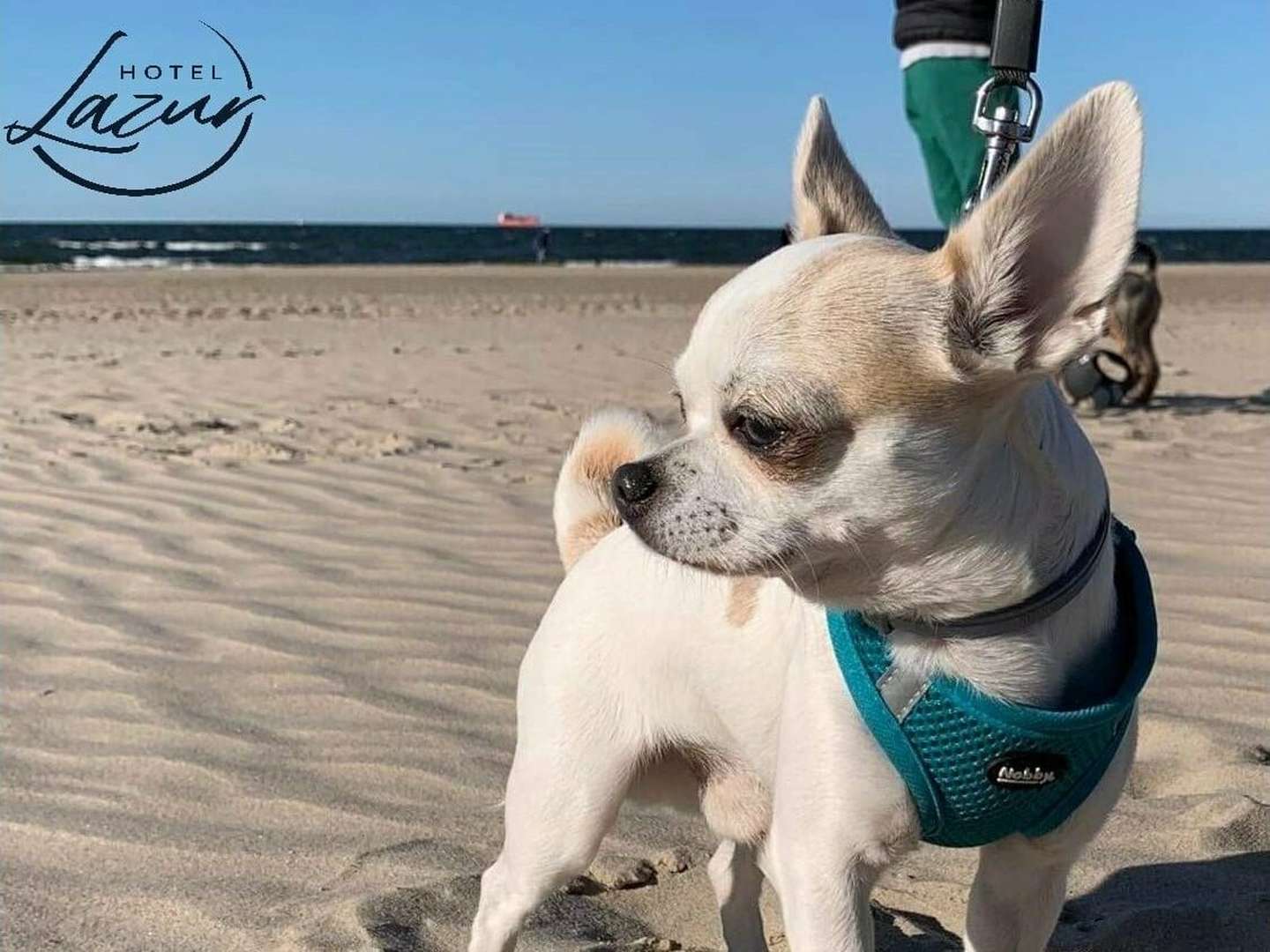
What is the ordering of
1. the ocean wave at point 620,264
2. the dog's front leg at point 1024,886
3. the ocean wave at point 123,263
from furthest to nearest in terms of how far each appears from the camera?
the ocean wave at point 620,264
the ocean wave at point 123,263
the dog's front leg at point 1024,886

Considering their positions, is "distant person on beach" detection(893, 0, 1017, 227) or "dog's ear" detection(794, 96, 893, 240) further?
"distant person on beach" detection(893, 0, 1017, 227)

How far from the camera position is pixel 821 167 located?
252cm

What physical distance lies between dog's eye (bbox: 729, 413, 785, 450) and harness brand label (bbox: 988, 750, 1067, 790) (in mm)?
580

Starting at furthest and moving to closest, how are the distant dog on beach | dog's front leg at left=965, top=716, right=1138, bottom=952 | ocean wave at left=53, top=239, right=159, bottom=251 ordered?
1. ocean wave at left=53, top=239, right=159, bottom=251
2. the distant dog on beach
3. dog's front leg at left=965, top=716, right=1138, bottom=952

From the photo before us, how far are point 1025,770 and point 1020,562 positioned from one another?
0.31m

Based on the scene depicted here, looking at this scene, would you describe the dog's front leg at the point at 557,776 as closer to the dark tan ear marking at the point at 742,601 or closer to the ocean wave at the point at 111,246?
the dark tan ear marking at the point at 742,601

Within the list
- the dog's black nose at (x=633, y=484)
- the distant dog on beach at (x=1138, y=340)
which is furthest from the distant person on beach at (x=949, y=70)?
the distant dog on beach at (x=1138, y=340)

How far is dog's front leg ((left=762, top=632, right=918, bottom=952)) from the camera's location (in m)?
2.11

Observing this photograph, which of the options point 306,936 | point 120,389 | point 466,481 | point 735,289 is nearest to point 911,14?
point 466,481

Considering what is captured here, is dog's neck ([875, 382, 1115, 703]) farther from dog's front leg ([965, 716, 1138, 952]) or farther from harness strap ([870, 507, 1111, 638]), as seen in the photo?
dog's front leg ([965, 716, 1138, 952])

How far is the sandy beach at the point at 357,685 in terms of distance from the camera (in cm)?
301

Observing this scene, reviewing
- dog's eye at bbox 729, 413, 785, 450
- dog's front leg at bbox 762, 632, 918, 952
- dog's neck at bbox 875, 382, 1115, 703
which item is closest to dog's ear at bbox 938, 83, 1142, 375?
dog's neck at bbox 875, 382, 1115, 703

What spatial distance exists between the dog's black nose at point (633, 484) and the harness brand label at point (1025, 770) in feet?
2.09

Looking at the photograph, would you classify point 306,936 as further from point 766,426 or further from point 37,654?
point 37,654
